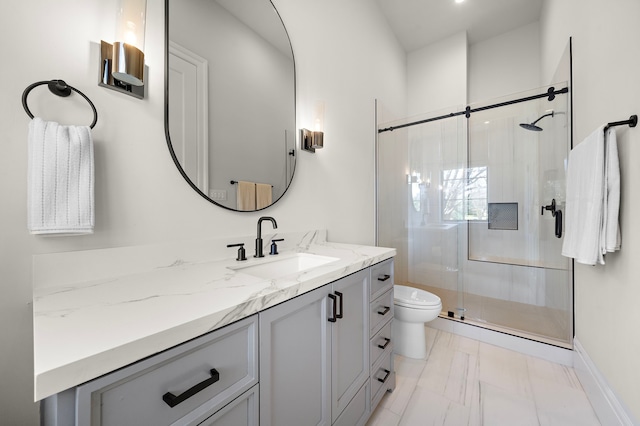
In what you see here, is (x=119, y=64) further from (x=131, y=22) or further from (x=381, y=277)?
(x=381, y=277)

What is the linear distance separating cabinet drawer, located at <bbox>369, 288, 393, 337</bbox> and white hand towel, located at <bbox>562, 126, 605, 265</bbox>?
40.7 inches

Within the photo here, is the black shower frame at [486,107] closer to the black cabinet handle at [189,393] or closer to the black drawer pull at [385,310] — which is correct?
the black drawer pull at [385,310]

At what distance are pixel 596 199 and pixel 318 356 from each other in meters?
1.54

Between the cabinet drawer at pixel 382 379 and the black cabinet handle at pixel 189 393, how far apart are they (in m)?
1.00

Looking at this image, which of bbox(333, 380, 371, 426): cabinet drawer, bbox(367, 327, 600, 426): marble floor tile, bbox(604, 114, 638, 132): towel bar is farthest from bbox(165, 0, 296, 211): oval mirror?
bbox(604, 114, 638, 132): towel bar

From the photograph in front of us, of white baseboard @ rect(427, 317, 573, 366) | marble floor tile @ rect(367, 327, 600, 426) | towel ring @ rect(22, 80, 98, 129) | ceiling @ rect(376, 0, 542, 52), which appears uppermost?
ceiling @ rect(376, 0, 542, 52)

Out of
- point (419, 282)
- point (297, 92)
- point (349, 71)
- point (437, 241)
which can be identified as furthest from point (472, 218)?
point (297, 92)

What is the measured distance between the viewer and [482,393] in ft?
5.25

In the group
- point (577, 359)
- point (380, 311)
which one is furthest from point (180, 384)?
point (577, 359)

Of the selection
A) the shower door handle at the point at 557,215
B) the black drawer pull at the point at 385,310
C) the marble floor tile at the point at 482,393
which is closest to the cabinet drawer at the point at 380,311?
the black drawer pull at the point at 385,310

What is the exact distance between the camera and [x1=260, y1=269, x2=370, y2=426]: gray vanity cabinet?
0.78 m

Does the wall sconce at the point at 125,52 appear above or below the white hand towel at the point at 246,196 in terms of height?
above

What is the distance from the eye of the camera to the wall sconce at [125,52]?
2.85ft

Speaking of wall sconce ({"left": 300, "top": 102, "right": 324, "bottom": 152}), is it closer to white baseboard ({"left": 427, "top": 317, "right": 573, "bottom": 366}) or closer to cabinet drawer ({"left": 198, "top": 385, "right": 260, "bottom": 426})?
cabinet drawer ({"left": 198, "top": 385, "right": 260, "bottom": 426})
